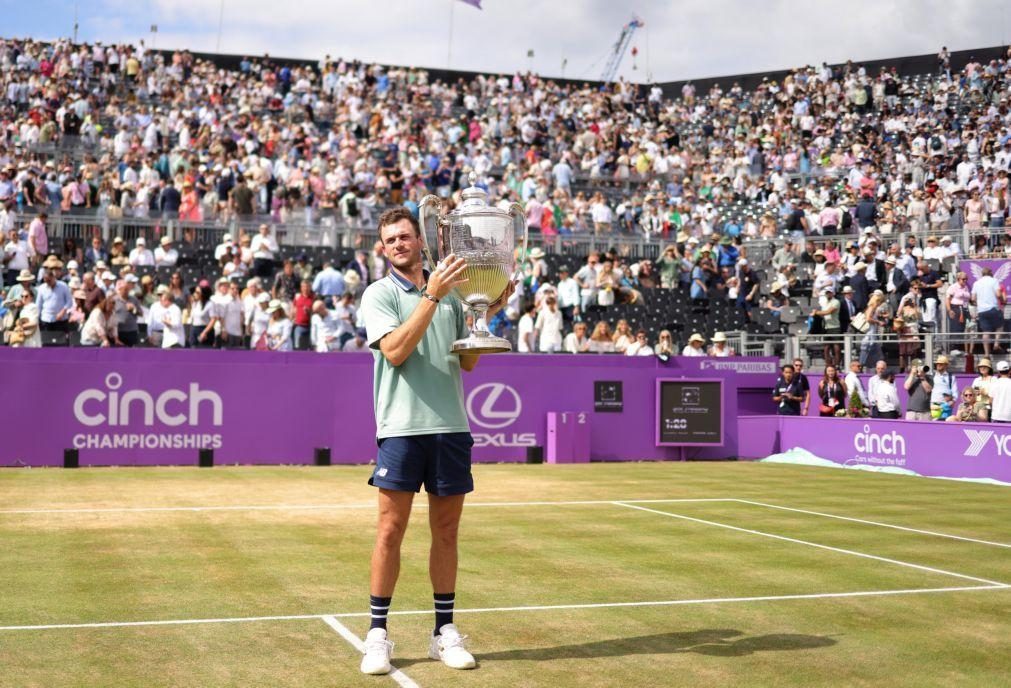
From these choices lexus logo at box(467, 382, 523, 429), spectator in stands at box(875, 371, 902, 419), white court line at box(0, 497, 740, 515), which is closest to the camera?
white court line at box(0, 497, 740, 515)

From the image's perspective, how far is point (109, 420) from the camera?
64.0ft

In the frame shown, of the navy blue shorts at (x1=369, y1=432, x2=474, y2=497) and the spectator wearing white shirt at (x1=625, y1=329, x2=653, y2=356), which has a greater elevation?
the spectator wearing white shirt at (x1=625, y1=329, x2=653, y2=356)

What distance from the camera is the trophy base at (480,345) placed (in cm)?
A: 611

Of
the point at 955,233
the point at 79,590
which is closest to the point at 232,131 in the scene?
the point at 955,233

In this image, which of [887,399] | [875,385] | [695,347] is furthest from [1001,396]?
[695,347]

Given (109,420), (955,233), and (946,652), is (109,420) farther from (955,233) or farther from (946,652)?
(955,233)

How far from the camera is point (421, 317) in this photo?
6020 mm

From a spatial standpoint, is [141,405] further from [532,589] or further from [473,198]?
[473,198]

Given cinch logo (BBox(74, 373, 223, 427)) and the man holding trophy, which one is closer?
the man holding trophy

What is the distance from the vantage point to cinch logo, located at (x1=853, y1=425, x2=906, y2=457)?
21.3m

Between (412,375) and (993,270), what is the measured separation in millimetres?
22754

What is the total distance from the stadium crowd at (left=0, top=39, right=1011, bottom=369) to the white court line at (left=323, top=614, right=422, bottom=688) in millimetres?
14032

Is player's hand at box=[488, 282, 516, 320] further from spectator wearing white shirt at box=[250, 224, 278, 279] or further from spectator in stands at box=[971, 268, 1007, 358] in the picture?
spectator in stands at box=[971, 268, 1007, 358]

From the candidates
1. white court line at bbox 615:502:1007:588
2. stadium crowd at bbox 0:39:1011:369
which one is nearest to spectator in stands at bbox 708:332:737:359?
stadium crowd at bbox 0:39:1011:369
